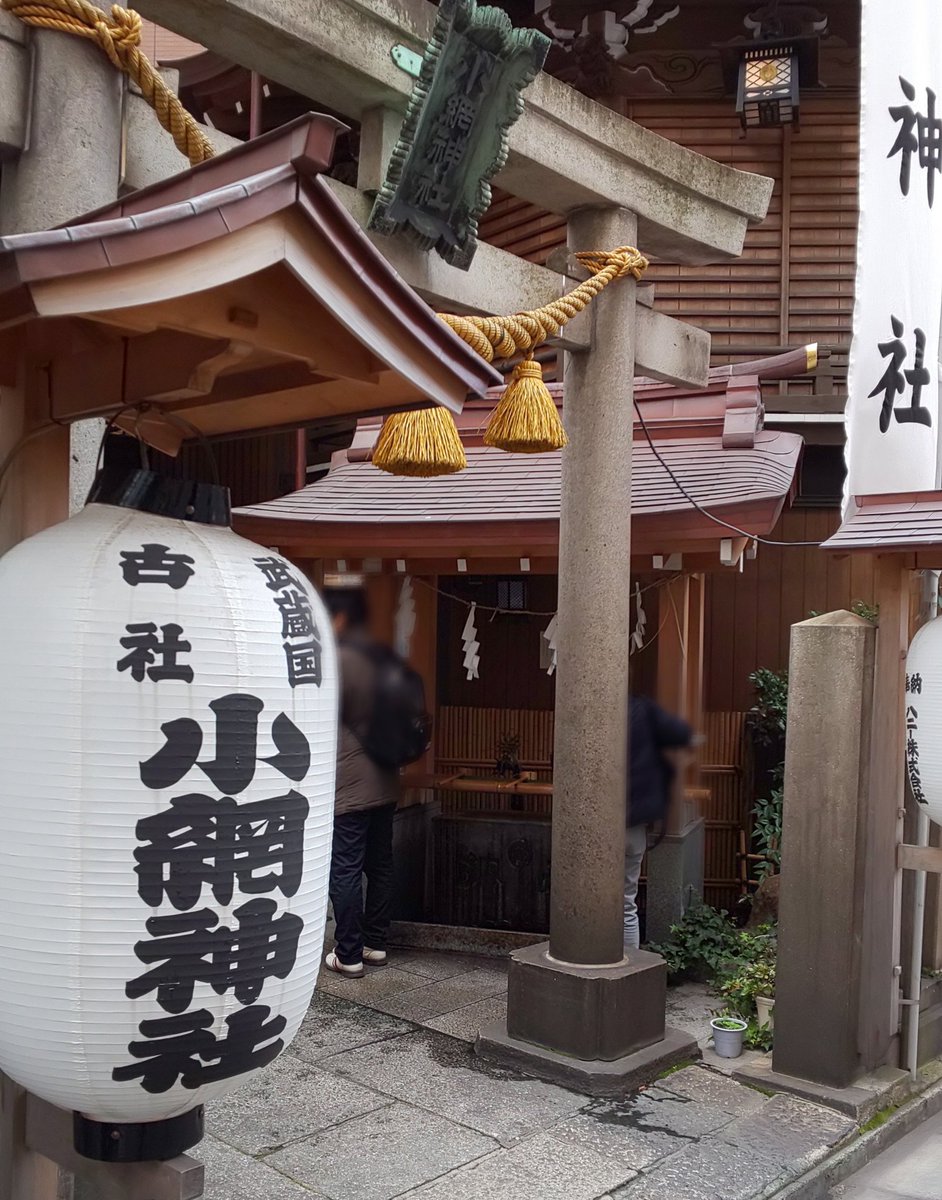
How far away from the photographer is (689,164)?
621cm

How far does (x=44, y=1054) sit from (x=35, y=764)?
25.5 inches

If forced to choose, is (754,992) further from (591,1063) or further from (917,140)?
(917,140)

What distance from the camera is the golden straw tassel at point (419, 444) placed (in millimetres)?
4277

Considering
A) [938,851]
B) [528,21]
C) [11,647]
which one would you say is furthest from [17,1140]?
[528,21]

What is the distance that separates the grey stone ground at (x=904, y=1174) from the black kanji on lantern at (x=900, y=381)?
3.77 m

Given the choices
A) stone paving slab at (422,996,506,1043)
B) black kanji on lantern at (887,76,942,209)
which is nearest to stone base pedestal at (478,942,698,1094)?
stone paving slab at (422,996,506,1043)

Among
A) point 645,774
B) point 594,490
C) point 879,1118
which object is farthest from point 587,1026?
point 594,490

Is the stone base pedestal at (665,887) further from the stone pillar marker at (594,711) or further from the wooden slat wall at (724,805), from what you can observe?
the stone pillar marker at (594,711)

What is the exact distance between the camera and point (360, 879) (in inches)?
276

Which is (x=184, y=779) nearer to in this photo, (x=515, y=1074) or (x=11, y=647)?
(x=11, y=647)

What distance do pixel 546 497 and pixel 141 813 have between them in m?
5.70

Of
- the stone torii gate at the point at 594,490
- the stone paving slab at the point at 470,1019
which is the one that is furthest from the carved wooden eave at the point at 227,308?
the stone paving slab at the point at 470,1019

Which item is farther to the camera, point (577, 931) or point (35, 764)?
point (577, 931)

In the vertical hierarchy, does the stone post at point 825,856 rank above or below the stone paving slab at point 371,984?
above
